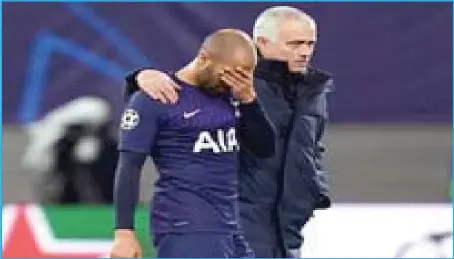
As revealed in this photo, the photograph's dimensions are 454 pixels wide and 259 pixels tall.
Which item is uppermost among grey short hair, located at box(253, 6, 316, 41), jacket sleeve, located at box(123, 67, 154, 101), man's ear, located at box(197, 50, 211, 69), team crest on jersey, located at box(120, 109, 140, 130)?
grey short hair, located at box(253, 6, 316, 41)

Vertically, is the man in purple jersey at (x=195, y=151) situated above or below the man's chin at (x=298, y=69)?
below

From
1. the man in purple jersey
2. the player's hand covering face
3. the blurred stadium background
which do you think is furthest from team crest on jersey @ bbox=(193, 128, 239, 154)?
the blurred stadium background

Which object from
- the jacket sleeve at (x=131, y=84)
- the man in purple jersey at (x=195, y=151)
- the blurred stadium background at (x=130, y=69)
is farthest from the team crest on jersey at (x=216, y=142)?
the blurred stadium background at (x=130, y=69)

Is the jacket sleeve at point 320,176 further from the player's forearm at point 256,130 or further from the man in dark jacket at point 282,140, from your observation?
the player's forearm at point 256,130

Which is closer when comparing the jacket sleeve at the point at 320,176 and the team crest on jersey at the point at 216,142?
the team crest on jersey at the point at 216,142

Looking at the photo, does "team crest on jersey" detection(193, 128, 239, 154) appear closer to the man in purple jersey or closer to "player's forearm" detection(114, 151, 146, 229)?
the man in purple jersey

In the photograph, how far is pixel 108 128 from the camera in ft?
20.8

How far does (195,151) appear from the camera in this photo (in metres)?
3.49

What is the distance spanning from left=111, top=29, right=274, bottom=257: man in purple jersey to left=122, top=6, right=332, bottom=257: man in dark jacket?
0.30 meters

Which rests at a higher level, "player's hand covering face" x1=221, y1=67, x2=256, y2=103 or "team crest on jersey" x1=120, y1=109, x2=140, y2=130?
"player's hand covering face" x1=221, y1=67, x2=256, y2=103

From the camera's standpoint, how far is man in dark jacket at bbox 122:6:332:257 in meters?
3.87

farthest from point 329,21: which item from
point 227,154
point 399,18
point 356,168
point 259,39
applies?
point 227,154

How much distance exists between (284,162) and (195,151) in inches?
18.3

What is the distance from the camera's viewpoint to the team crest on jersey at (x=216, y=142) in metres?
3.49
